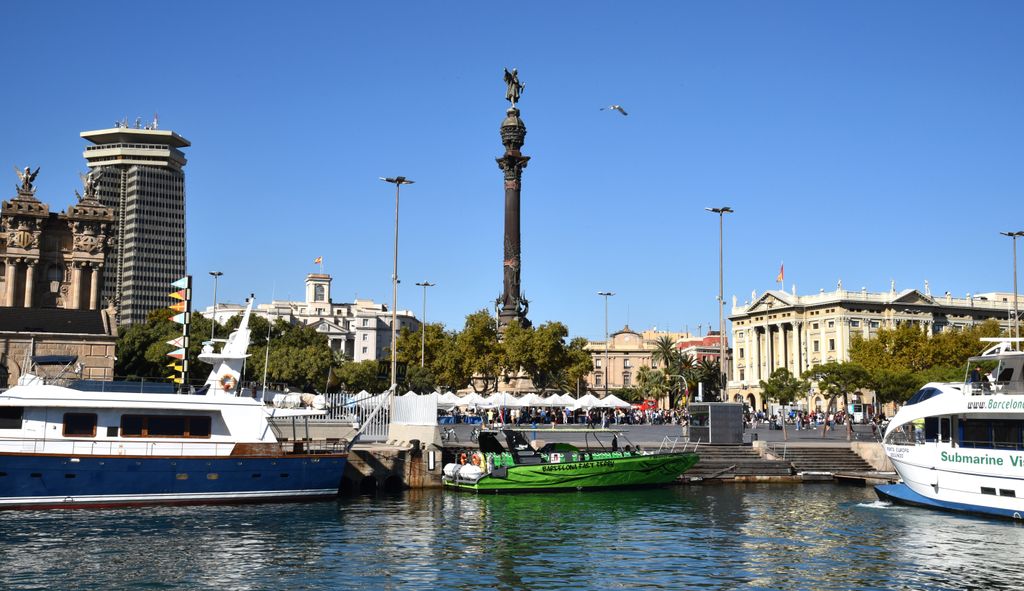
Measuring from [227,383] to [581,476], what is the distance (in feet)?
46.4

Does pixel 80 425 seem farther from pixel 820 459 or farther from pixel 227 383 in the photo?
pixel 820 459

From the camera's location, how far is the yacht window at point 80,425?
108 feet

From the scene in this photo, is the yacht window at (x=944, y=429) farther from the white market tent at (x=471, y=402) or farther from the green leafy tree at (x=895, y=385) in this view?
the green leafy tree at (x=895, y=385)

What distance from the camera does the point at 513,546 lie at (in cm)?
2588

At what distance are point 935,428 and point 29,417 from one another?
1215 inches

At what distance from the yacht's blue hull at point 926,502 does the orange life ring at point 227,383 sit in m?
24.2

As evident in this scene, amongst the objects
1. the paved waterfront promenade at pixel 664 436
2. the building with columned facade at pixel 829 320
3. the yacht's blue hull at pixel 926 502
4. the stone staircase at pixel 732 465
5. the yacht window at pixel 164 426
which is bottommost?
the yacht's blue hull at pixel 926 502

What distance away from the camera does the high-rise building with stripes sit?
172 meters

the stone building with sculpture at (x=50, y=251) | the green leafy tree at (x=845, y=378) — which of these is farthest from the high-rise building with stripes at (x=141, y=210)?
the green leafy tree at (x=845, y=378)

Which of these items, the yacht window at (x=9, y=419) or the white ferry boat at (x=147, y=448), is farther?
the yacht window at (x=9, y=419)

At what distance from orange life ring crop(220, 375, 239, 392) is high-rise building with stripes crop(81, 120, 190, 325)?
142 metres

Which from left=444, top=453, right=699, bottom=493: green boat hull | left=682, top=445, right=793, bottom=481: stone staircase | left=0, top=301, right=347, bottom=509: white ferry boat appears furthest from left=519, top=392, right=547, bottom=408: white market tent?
left=0, top=301, right=347, bottom=509: white ferry boat

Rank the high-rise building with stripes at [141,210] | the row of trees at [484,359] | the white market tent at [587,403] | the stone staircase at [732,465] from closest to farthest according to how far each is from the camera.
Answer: the stone staircase at [732,465] → the white market tent at [587,403] → the row of trees at [484,359] → the high-rise building with stripes at [141,210]

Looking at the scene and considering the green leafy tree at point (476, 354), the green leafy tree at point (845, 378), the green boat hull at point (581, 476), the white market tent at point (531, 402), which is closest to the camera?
the green boat hull at point (581, 476)
